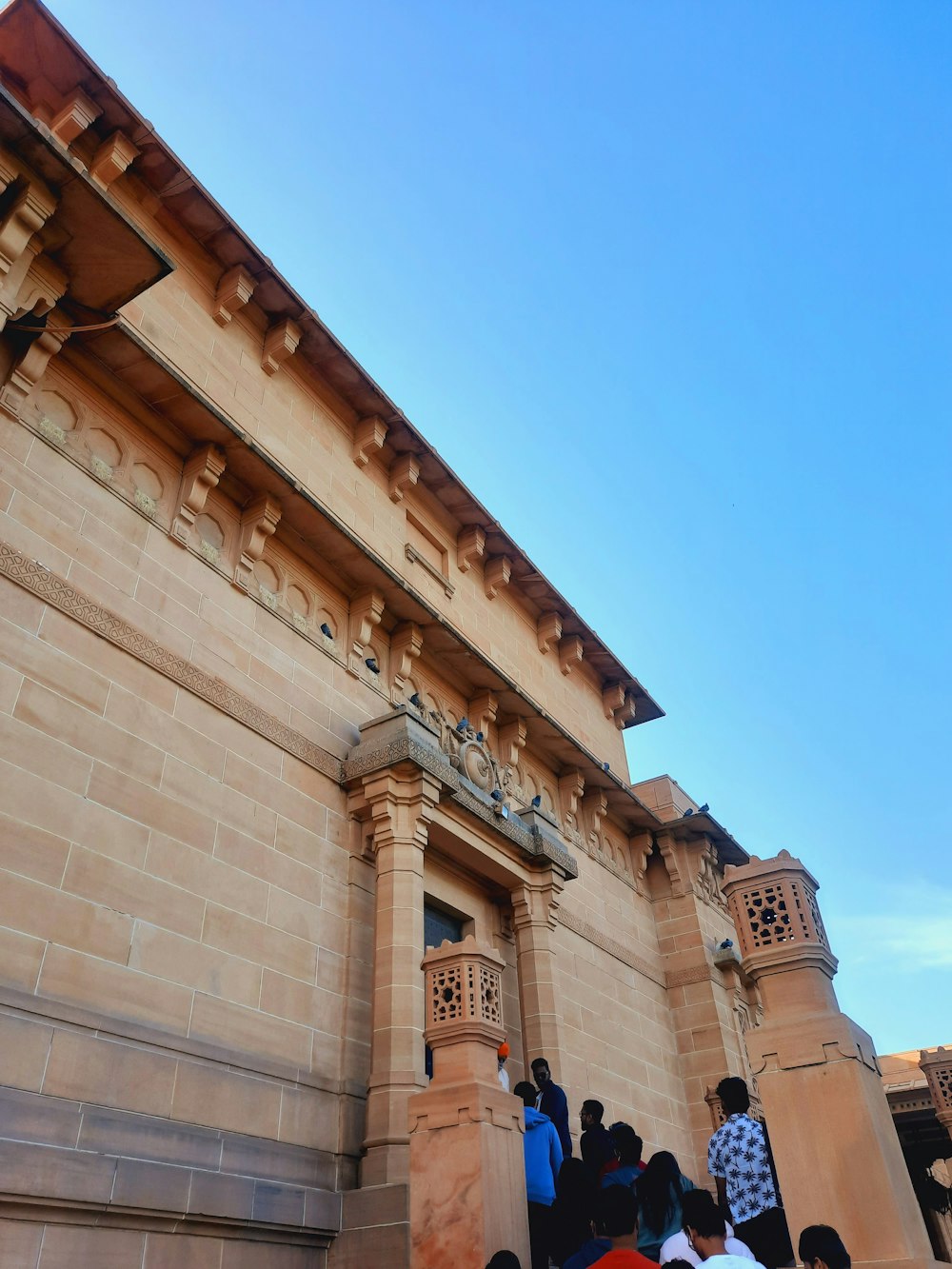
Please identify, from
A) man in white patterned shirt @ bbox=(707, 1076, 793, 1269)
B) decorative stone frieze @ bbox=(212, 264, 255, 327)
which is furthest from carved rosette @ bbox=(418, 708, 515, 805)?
man in white patterned shirt @ bbox=(707, 1076, 793, 1269)

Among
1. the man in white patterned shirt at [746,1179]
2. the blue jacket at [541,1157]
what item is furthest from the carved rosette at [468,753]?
the man in white patterned shirt at [746,1179]

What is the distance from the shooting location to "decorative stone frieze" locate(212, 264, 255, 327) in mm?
10664

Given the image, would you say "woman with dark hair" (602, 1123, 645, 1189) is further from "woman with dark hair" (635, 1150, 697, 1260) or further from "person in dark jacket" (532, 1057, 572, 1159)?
"person in dark jacket" (532, 1057, 572, 1159)

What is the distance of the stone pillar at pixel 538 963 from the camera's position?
11.0 meters

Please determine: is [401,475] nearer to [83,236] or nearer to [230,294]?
[230,294]

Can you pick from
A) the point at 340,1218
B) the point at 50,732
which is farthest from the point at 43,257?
the point at 340,1218

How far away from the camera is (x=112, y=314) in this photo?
8586 mm

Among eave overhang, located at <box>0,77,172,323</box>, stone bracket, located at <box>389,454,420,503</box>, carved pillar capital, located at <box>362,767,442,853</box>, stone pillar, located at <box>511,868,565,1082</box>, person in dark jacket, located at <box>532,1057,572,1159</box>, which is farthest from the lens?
stone bracket, located at <box>389,454,420,503</box>

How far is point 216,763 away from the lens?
8.41 metres

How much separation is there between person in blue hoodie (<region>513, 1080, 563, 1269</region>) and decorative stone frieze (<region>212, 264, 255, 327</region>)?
27.9ft

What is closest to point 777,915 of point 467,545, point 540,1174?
point 540,1174

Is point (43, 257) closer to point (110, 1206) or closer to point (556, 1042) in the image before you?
point (110, 1206)

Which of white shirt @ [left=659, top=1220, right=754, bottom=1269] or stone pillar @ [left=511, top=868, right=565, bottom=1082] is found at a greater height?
stone pillar @ [left=511, top=868, right=565, bottom=1082]

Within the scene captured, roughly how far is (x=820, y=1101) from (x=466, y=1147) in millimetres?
2391
